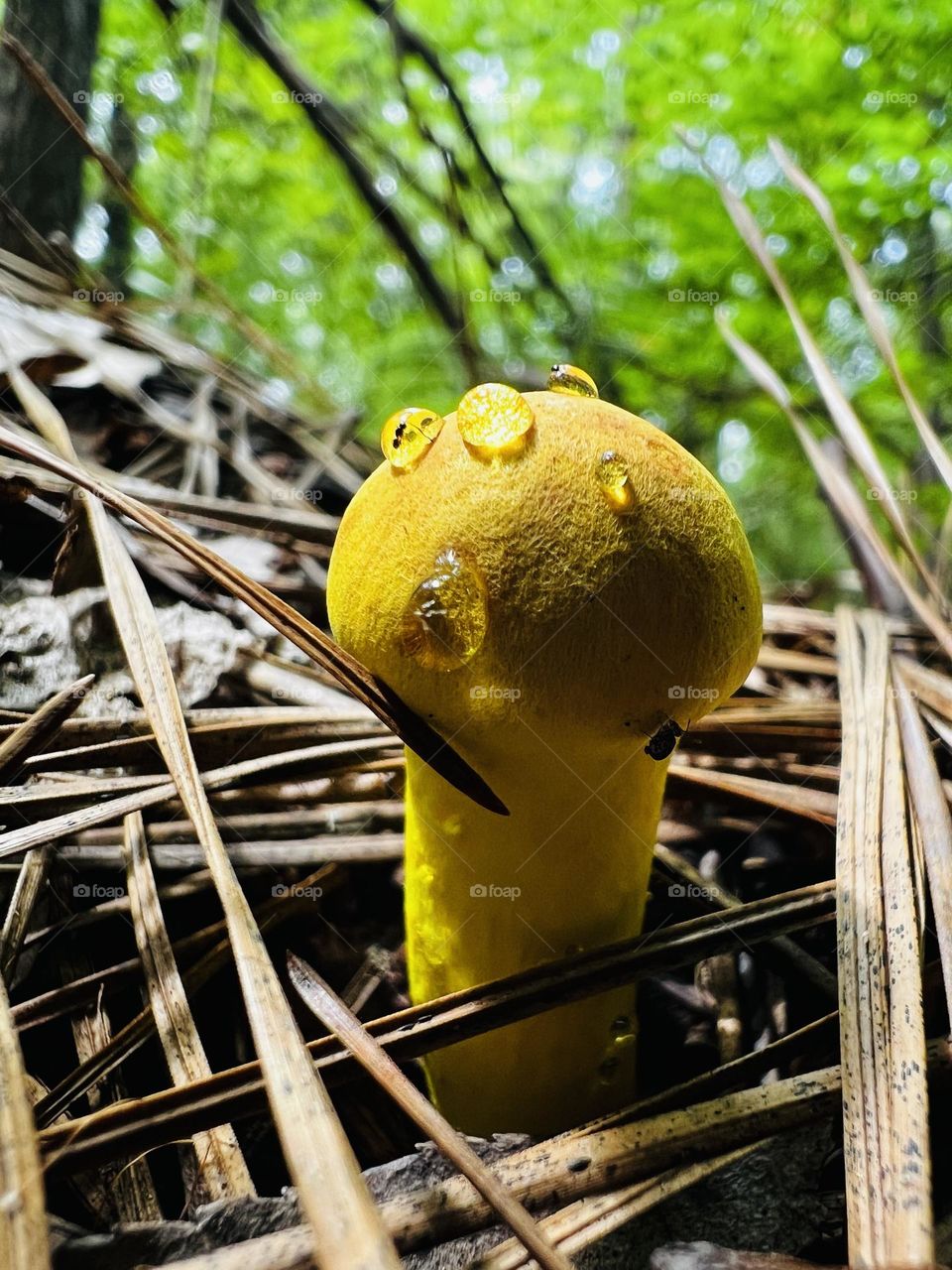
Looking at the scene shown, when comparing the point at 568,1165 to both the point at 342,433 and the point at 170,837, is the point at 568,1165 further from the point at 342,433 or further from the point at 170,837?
the point at 342,433

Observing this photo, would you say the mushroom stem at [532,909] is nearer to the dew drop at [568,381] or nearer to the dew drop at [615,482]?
the dew drop at [615,482]

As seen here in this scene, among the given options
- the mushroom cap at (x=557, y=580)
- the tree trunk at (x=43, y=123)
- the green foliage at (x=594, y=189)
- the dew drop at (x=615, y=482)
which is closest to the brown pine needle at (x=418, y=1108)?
the mushroom cap at (x=557, y=580)

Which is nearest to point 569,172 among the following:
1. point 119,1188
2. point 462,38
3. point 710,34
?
point 462,38

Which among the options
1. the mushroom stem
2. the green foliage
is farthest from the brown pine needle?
the green foliage

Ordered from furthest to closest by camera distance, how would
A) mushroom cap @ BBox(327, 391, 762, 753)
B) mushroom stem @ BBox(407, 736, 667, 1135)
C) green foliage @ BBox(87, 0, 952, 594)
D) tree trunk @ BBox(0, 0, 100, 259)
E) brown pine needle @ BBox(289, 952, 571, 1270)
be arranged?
1. green foliage @ BBox(87, 0, 952, 594)
2. tree trunk @ BBox(0, 0, 100, 259)
3. mushroom stem @ BBox(407, 736, 667, 1135)
4. mushroom cap @ BBox(327, 391, 762, 753)
5. brown pine needle @ BBox(289, 952, 571, 1270)

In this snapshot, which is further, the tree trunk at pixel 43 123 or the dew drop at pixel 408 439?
the tree trunk at pixel 43 123

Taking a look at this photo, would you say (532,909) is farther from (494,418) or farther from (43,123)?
(43,123)

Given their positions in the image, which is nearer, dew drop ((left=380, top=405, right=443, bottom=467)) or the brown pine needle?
the brown pine needle

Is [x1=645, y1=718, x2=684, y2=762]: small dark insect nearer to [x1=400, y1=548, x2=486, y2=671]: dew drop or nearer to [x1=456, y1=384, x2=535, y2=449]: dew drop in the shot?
[x1=400, y1=548, x2=486, y2=671]: dew drop
